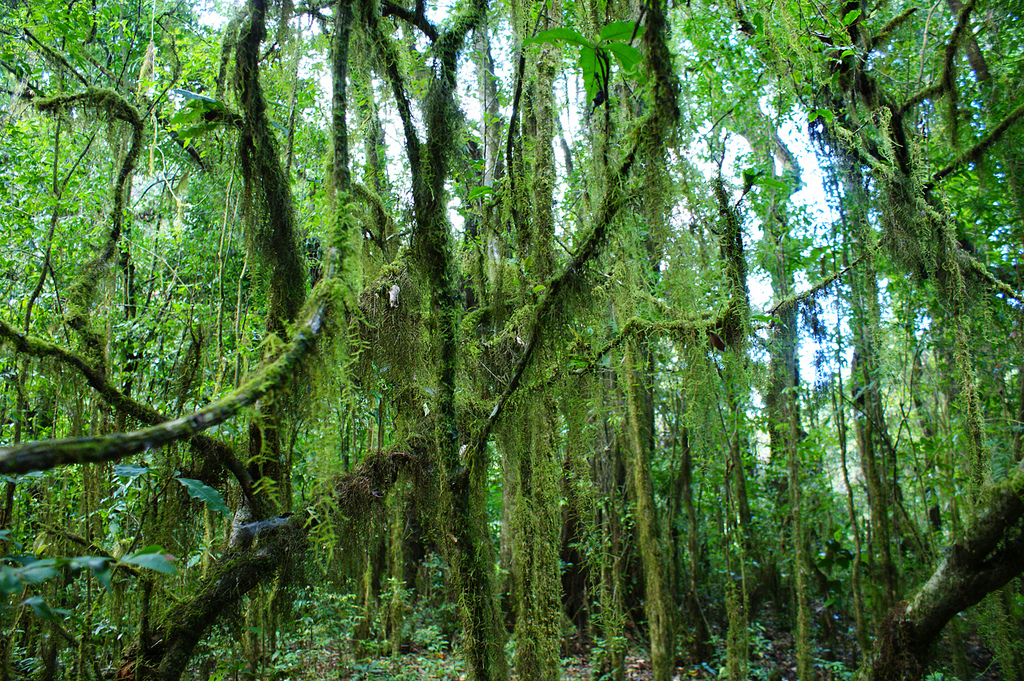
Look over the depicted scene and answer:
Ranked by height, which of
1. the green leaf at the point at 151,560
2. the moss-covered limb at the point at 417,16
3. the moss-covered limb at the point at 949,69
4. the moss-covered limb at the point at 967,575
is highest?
the moss-covered limb at the point at 949,69

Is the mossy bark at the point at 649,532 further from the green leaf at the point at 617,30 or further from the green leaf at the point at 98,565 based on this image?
the green leaf at the point at 98,565

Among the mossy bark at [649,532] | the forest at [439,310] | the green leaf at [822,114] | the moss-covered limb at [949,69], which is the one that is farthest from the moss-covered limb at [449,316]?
the moss-covered limb at [949,69]

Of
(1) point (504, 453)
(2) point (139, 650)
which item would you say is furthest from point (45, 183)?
(1) point (504, 453)

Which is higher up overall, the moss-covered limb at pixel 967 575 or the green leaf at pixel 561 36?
the green leaf at pixel 561 36

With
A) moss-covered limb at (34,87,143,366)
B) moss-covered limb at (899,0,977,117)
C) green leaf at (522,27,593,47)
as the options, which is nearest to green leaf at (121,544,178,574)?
green leaf at (522,27,593,47)

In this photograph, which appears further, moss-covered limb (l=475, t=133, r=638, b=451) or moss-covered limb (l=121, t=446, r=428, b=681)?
moss-covered limb (l=121, t=446, r=428, b=681)

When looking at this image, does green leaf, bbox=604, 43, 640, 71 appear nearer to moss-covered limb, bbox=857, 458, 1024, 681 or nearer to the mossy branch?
the mossy branch

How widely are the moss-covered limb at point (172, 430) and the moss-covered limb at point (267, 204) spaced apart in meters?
1.10

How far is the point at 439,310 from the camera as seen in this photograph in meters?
2.47

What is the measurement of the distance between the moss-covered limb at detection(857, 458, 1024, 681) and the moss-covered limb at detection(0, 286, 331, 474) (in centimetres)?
328

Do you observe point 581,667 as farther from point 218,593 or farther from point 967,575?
point 218,593

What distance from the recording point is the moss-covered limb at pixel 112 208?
2.42m

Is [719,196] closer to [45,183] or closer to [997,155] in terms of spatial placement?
[997,155]

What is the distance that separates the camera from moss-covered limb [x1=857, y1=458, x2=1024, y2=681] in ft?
8.98
